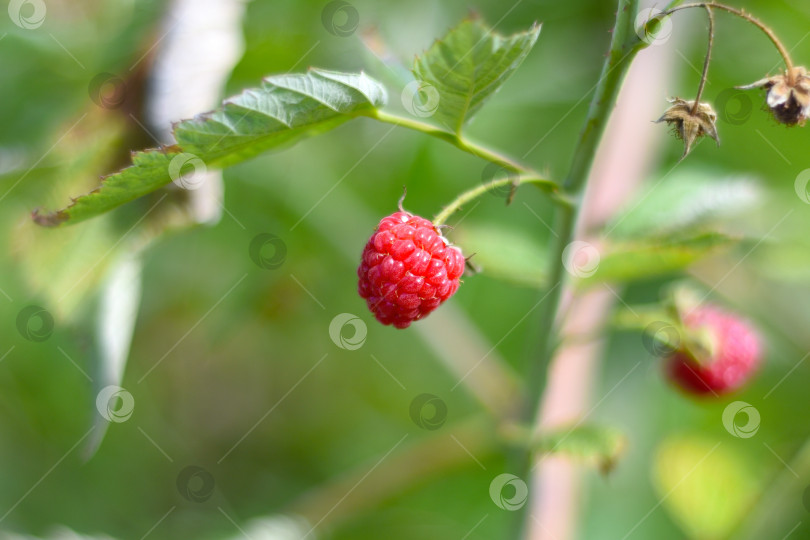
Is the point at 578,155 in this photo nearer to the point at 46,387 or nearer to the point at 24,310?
the point at 24,310

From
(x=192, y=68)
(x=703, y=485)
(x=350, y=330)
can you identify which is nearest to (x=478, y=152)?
(x=192, y=68)

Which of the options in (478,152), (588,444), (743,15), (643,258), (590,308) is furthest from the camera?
(590,308)

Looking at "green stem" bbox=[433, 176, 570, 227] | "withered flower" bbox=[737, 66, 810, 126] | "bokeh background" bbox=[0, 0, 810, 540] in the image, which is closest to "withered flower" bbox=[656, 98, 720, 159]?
"withered flower" bbox=[737, 66, 810, 126]

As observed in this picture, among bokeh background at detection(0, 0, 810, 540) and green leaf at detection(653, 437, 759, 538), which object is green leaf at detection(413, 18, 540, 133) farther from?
green leaf at detection(653, 437, 759, 538)

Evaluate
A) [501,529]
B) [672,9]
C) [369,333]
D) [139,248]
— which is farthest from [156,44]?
[501,529]

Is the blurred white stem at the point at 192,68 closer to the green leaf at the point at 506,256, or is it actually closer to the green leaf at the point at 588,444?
the green leaf at the point at 506,256

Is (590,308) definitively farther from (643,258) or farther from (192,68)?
(192,68)
